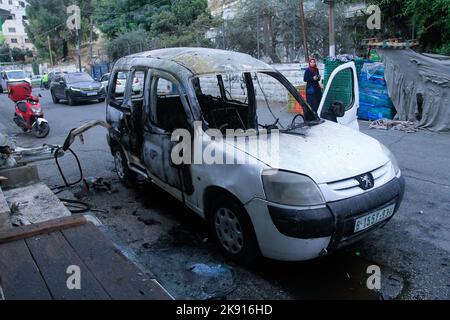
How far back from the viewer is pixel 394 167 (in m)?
3.55

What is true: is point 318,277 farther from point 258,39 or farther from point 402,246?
point 258,39

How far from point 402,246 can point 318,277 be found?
1040mm

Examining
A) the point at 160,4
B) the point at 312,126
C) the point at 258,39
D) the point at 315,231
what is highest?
the point at 160,4

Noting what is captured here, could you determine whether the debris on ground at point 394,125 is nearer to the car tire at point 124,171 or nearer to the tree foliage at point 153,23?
the car tire at point 124,171

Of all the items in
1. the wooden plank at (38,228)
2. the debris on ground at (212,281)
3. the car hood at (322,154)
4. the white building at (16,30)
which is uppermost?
the white building at (16,30)

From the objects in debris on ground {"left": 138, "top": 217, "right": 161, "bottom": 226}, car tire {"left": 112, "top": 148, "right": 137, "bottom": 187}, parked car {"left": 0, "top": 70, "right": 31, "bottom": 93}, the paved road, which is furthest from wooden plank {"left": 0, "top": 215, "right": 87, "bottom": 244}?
parked car {"left": 0, "top": 70, "right": 31, "bottom": 93}

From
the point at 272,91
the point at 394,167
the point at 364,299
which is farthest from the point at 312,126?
the point at 272,91

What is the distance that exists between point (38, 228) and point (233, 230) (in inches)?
60.9

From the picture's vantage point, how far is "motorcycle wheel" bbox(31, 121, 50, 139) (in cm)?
1014

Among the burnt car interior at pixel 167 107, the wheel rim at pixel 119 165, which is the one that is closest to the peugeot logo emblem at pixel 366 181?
the burnt car interior at pixel 167 107

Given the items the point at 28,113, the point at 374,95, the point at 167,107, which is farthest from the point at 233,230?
the point at 28,113

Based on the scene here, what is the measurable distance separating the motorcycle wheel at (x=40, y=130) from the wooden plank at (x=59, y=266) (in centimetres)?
846

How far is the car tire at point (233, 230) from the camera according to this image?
318cm

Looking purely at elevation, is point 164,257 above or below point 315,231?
below
